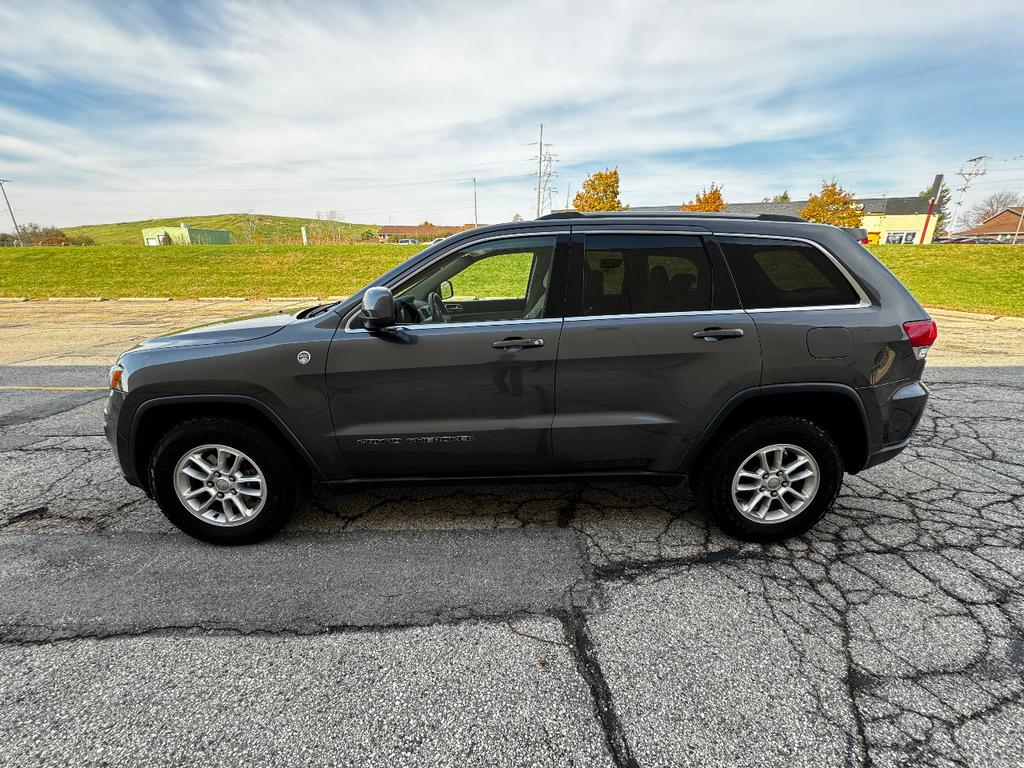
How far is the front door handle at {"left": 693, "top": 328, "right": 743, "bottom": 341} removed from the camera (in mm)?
2699

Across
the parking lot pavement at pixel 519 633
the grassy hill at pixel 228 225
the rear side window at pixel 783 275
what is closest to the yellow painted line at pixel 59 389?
the parking lot pavement at pixel 519 633

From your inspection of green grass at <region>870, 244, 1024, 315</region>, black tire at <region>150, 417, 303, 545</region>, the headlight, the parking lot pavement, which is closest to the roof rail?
the parking lot pavement

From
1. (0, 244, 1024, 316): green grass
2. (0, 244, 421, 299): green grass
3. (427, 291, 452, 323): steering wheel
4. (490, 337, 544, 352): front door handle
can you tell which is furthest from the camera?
(0, 244, 421, 299): green grass

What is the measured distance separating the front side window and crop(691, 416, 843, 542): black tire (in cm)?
132

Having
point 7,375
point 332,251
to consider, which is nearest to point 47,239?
point 332,251

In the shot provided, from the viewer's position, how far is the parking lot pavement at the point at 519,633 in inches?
Result: 70.2

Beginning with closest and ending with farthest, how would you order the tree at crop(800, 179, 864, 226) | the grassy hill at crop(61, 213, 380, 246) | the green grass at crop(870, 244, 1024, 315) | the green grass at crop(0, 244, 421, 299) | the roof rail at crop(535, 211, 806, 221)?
the roof rail at crop(535, 211, 806, 221), the green grass at crop(870, 244, 1024, 315), the green grass at crop(0, 244, 421, 299), the tree at crop(800, 179, 864, 226), the grassy hill at crop(61, 213, 380, 246)

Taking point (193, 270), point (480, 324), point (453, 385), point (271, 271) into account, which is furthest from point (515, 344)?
point (193, 270)

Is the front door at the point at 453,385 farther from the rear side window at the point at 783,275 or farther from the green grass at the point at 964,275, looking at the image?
the green grass at the point at 964,275

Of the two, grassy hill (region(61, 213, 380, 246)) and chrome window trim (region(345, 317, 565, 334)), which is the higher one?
grassy hill (region(61, 213, 380, 246))

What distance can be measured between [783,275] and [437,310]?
79.6 inches

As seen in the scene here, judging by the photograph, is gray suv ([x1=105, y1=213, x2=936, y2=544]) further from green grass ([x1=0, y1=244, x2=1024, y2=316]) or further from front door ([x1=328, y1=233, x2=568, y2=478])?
green grass ([x1=0, y1=244, x2=1024, y2=316])

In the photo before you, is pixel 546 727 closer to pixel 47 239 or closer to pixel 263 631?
pixel 263 631

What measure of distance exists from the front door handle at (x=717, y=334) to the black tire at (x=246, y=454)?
93.9 inches
